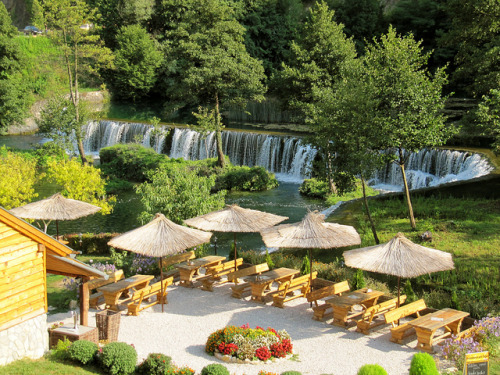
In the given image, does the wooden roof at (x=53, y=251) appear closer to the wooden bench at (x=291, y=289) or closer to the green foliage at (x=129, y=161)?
the wooden bench at (x=291, y=289)

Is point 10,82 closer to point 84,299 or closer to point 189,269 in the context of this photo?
point 189,269

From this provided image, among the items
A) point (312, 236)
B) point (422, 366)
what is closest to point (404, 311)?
point (312, 236)

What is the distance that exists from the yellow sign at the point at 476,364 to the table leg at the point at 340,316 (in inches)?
171

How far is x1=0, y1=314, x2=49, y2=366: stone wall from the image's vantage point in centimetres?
1070

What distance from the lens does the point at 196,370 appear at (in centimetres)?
1116

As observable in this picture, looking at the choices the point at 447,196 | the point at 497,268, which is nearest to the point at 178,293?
the point at 497,268

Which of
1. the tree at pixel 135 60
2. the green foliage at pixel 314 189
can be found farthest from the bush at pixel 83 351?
the tree at pixel 135 60

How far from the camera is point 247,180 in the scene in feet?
115

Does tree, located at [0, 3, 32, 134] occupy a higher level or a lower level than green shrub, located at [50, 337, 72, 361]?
higher

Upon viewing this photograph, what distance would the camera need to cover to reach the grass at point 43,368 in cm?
1023

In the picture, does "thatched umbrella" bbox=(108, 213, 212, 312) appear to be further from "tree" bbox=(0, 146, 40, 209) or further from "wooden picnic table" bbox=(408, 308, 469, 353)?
"tree" bbox=(0, 146, 40, 209)

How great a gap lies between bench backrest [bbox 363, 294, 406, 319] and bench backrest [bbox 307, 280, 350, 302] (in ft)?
3.28

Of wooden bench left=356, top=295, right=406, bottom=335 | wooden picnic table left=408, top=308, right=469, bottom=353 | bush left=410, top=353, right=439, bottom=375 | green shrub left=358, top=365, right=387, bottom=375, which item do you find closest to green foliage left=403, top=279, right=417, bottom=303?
wooden bench left=356, top=295, right=406, bottom=335

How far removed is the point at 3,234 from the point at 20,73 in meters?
46.1
